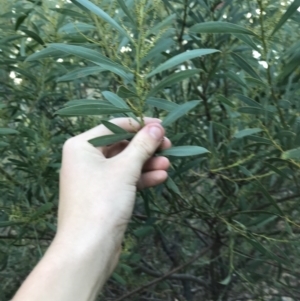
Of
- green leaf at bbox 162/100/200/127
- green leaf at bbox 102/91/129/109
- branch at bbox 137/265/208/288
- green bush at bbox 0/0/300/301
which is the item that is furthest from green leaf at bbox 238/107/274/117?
branch at bbox 137/265/208/288

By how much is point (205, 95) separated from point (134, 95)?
1.36 ft

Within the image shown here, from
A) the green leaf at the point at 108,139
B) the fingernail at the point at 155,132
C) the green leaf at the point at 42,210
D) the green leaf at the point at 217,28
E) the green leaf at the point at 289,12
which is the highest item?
the green leaf at the point at 289,12

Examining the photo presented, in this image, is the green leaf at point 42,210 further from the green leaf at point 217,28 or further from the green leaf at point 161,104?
the green leaf at point 217,28

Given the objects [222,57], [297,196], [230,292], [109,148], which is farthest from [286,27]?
[230,292]

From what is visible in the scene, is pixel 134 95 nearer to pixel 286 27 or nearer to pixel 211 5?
pixel 211 5

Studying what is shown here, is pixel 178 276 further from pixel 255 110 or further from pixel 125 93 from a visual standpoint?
pixel 125 93

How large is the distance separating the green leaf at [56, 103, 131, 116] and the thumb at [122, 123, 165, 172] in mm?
65

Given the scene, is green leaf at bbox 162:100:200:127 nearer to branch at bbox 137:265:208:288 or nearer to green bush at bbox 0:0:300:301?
green bush at bbox 0:0:300:301

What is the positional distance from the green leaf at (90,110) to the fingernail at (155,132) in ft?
0.22

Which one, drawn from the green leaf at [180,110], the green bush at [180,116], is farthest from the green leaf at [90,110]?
the green leaf at [180,110]

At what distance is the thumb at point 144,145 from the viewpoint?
84cm

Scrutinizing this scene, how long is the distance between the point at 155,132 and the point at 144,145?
28 mm

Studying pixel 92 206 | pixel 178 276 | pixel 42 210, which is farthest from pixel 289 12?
pixel 178 276

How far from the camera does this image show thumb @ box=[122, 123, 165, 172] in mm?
843
